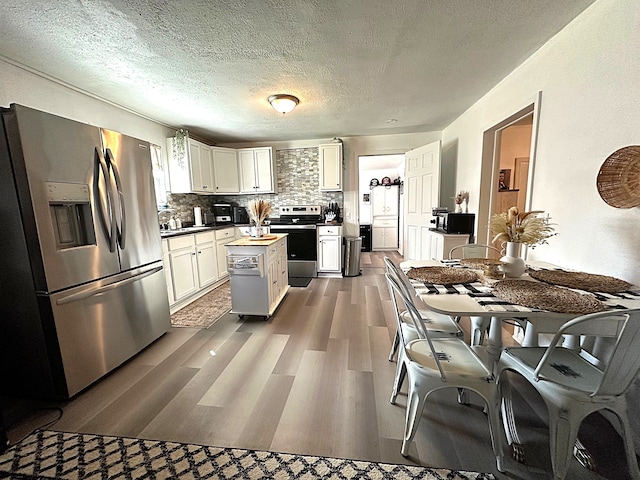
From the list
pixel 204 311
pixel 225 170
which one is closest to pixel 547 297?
pixel 204 311

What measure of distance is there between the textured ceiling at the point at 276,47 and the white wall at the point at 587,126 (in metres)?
0.19

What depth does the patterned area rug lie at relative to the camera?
2.89m

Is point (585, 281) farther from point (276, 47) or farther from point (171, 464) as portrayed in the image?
point (276, 47)

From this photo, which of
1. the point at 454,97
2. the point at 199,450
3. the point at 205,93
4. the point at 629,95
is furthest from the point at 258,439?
the point at 454,97

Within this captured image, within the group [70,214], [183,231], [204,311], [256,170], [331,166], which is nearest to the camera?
[70,214]

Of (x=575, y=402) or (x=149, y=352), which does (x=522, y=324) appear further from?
(x=149, y=352)

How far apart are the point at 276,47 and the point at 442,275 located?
79.9 inches

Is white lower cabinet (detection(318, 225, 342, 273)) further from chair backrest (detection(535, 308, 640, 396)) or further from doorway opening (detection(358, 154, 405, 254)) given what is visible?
chair backrest (detection(535, 308, 640, 396))

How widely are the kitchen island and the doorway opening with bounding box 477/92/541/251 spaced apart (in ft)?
8.25

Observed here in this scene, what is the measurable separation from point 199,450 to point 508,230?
2132 millimetres

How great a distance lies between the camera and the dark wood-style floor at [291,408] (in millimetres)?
1373

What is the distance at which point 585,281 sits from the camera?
148 cm

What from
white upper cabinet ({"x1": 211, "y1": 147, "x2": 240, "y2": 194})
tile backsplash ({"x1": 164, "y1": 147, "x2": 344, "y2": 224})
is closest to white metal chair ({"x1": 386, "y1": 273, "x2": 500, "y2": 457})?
tile backsplash ({"x1": 164, "y1": 147, "x2": 344, "y2": 224})

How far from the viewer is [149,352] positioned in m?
2.34
